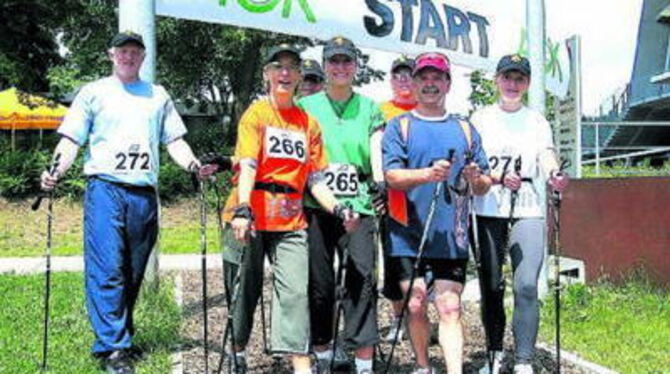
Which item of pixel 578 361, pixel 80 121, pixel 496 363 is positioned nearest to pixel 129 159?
pixel 80 121

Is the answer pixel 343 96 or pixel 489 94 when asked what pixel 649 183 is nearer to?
pixel 343 96

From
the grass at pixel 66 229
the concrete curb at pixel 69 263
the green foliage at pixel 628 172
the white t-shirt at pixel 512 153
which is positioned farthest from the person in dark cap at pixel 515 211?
the grass at pixel 66 229

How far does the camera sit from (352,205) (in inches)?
210

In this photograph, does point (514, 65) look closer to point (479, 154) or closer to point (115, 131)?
point (479, 154)

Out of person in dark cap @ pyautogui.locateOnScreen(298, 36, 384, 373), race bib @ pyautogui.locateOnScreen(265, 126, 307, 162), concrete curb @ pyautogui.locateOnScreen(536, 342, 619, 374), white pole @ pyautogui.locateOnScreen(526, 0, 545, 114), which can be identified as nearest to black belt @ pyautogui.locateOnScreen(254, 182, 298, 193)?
race bib @ pyautogui.locateOnScreen(265, 126, 307, 162)

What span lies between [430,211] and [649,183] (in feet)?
16.8

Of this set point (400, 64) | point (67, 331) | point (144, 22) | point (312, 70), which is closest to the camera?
point (312, 70)

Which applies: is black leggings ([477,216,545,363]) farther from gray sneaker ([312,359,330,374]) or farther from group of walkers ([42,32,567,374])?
gray sneaker ([312,359,330,374])

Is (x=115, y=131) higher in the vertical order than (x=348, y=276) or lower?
higher

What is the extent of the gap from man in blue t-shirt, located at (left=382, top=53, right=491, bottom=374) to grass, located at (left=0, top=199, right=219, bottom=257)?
9901 millimetres

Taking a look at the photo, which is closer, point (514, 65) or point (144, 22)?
point (514, 65)

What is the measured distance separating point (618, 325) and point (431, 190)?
3411 mm

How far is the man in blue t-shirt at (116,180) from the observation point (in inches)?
210

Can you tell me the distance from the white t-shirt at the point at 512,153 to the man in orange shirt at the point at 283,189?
1.03m
